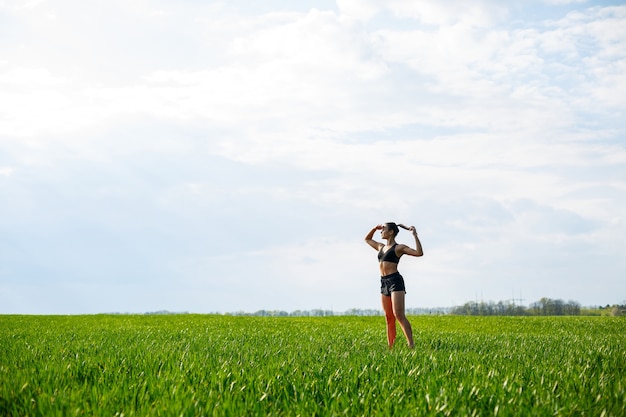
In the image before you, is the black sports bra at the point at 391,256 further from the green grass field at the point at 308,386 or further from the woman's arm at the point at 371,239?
the green grass field at the point at 308,386

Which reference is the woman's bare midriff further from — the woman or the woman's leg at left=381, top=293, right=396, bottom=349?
the woman's leg at left=381, top=293, right=396, bottom=349

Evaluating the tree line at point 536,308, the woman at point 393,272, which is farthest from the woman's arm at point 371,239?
the tree line at point 536,308

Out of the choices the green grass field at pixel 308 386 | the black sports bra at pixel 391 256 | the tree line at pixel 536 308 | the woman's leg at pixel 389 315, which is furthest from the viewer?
the tree line at pixel 536 308

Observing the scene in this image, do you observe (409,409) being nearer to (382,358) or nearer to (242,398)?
(242,398)

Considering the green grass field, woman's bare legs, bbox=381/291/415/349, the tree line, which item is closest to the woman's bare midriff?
woman's bare legs, bbox=381/291/415/349

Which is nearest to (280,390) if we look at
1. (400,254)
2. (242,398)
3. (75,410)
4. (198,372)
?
(242,398)

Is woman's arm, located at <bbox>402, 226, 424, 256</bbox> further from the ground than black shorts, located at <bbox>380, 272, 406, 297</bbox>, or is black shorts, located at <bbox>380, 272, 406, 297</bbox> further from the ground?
woman's arm, located at <bbox>402, 226, 424, 256</bbox>

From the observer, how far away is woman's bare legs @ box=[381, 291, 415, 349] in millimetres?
12109

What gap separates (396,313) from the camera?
12.1 meters

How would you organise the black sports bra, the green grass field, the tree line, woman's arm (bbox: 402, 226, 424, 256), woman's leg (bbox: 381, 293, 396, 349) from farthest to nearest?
1. the tree line
2. woman's leg (bbox: 381, 293, 396, 349)
3. the black sports bra
4. woman's arm (bbox: 402, 226, 424, 256)
5. the green grass field

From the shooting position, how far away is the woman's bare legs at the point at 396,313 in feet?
39.7

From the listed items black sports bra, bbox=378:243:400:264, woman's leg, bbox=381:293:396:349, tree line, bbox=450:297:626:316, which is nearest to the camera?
black sports bra, bbox=378:243:400:264

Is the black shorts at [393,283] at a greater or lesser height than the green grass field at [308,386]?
greater

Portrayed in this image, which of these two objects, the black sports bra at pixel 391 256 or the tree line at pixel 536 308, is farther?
the tree line at pixel 536 308
